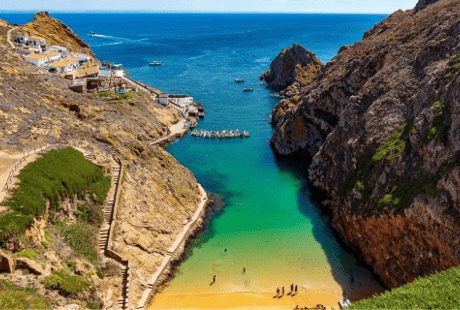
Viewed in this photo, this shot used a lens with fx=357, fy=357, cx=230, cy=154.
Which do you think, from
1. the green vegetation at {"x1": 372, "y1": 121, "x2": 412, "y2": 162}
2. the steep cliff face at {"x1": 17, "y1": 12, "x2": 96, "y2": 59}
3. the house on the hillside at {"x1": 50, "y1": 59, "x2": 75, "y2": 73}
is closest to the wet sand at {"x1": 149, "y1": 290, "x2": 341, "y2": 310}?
the green vegetation at {"x1": 372, "y1": 121, "x2": 412, "y2": 162}

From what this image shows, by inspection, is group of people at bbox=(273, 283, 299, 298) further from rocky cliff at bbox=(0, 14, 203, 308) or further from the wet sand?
rocky cliff at bbox=(0, 14, 203, 308)

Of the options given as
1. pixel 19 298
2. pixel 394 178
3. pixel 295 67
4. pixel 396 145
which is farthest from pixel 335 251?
pixel 295 67

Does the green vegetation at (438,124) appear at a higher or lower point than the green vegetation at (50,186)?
higher

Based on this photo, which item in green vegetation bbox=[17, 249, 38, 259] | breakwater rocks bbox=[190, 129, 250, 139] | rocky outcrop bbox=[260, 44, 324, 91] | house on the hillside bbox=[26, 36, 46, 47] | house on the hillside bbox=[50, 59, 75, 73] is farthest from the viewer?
rocky outcrop bbox=[260, 44, 324, 91]

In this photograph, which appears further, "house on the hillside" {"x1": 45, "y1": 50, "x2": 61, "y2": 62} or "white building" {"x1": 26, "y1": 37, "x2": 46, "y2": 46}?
"white building" {"x1": 26, "y1": 37, "x2": 46, "y2": 46}

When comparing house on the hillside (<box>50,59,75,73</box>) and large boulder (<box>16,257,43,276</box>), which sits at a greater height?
house on the hillside (<box>50,59,75,73</box>)

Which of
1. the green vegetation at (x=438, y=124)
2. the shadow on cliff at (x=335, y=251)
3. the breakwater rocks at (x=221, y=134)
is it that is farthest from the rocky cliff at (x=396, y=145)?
the breakwater rocks at (x=221, y=134)

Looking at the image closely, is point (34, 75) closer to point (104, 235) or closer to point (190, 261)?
point (104, 235)

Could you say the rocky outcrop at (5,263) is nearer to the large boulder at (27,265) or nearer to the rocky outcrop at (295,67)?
the large boulder at (27,265)
